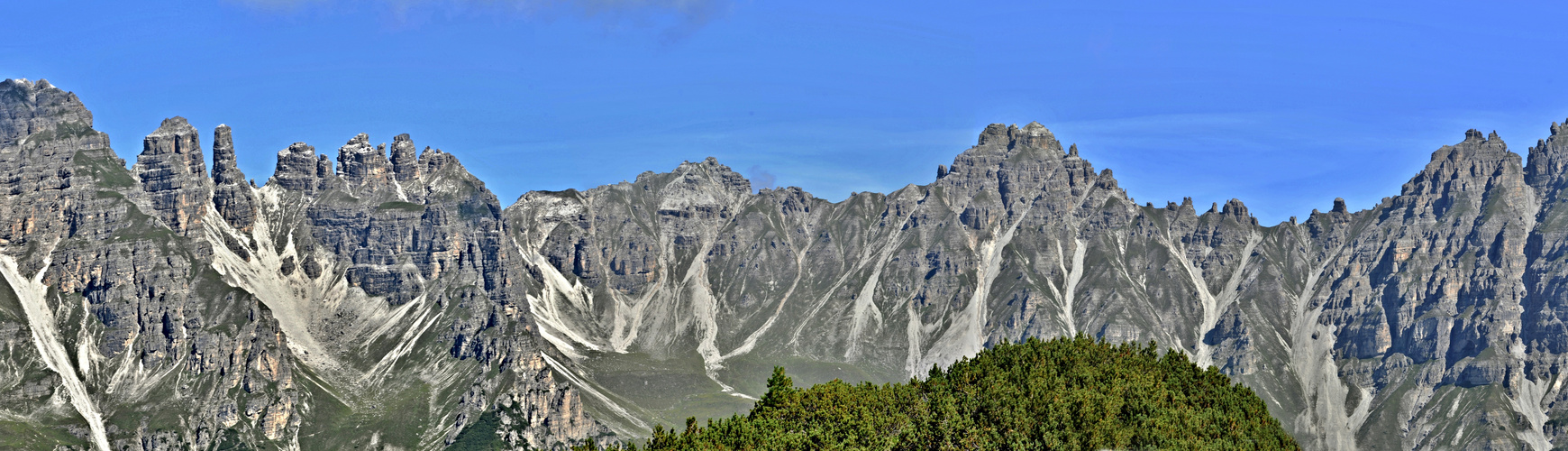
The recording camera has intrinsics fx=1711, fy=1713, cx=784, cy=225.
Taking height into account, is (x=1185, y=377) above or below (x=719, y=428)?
above

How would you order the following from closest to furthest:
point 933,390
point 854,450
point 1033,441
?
point 854,450 → point 1033,441 → point 933,390

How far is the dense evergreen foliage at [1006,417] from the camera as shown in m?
152

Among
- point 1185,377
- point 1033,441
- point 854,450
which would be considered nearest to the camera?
point 854,450

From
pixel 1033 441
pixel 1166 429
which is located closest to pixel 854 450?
pixel 1033 441

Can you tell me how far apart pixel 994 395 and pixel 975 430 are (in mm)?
11587

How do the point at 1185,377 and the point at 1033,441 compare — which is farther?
the point at 1185,377

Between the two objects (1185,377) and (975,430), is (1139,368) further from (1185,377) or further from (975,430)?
(975,430)

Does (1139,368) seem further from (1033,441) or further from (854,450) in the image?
(854,450)

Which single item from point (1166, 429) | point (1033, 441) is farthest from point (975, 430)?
point (1166, 429)

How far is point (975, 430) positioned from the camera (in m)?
154

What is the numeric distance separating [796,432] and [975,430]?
16121 mm

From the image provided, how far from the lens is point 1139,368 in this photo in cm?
18488

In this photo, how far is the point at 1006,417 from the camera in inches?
6245

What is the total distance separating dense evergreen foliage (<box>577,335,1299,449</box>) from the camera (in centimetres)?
15188
